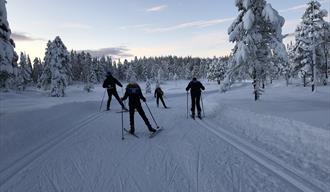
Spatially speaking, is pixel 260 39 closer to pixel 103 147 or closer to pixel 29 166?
pixel 103 147

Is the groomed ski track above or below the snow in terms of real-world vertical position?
below

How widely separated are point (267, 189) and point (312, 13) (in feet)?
156

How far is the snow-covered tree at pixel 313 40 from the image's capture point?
149 feet

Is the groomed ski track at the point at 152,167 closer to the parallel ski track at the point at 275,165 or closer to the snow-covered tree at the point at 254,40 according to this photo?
the parallel ski track at the point at 275,165

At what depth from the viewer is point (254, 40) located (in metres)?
22.8

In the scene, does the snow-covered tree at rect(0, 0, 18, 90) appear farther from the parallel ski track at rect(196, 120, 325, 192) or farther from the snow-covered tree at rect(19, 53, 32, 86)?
the snow-covered tree at rect(19, 53, 32, 86)

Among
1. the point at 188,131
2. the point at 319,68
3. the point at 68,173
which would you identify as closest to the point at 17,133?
the point at 68,173

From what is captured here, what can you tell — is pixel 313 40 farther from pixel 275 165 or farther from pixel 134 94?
pixel 275 165

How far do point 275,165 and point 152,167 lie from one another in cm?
271

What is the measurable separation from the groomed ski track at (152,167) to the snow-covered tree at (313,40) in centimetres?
4055

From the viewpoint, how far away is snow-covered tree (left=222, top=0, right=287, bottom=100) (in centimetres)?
2192

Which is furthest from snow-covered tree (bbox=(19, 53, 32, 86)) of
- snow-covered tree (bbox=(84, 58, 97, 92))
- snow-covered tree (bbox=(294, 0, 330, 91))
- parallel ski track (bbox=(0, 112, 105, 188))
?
parallel ski track (bbox=(0, 112, 105, 188))

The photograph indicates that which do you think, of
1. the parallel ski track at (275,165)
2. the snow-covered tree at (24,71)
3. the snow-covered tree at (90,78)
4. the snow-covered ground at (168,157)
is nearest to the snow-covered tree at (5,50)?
the snow-covered ground at (168,157)

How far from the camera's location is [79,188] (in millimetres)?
5887
